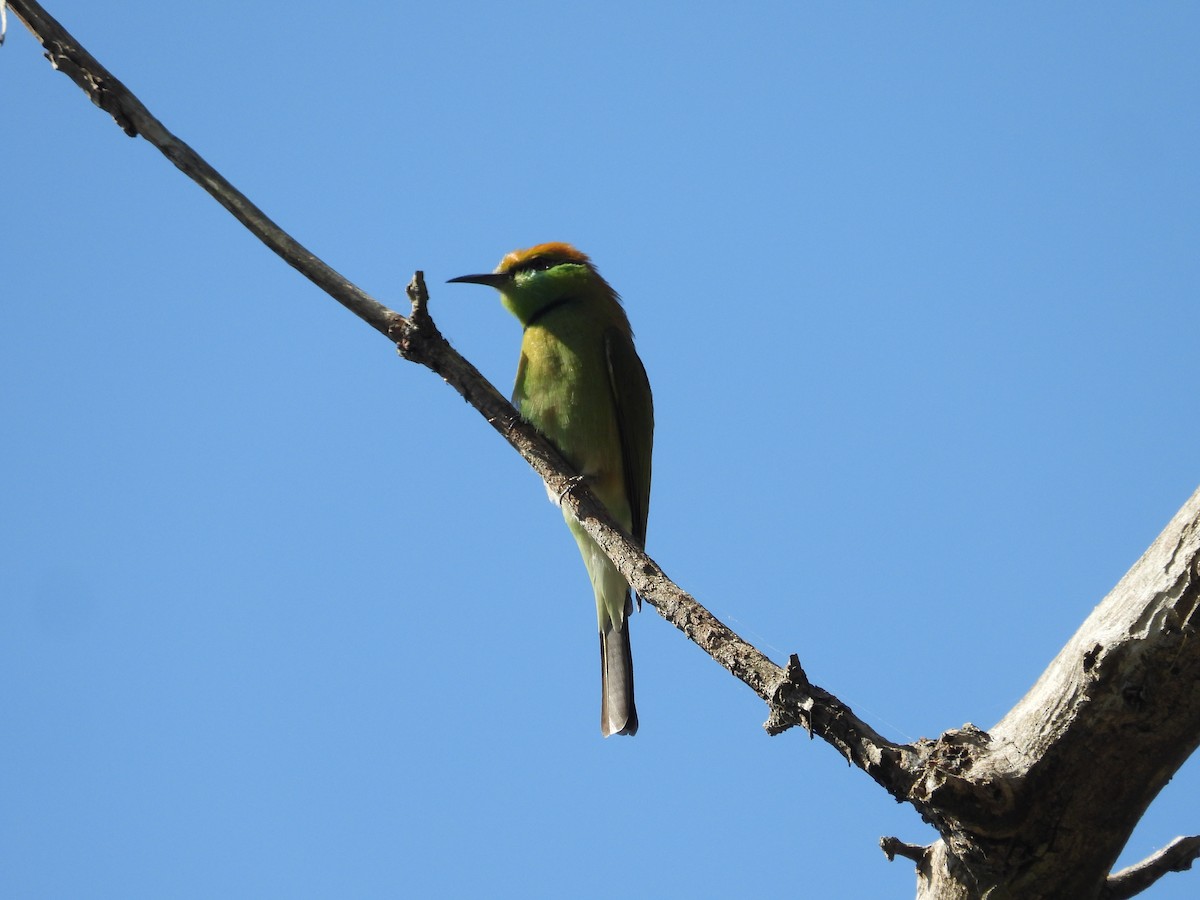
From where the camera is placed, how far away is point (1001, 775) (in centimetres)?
202

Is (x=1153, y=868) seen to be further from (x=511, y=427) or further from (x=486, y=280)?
(x=486, y=280)

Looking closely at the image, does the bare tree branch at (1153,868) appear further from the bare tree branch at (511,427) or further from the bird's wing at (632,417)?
the bird's wing at (632,417)

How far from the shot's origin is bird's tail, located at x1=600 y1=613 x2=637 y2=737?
3.99 meters

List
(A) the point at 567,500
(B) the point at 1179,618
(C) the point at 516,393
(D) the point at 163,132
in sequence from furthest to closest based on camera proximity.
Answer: (C) the point at 516,393
(A) the point at 567,500
(D) the point at 163,132
(B) the point at 1179,618

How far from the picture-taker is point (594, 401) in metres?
4.34

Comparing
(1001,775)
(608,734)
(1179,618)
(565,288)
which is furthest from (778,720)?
(565,288)

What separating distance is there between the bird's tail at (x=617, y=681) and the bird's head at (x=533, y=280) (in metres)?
1.40

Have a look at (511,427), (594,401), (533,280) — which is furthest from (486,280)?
(511,427)

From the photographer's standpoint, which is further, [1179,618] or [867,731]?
[867,731]

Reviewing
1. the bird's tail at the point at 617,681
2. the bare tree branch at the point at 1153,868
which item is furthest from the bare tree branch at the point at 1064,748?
the bird's tail at the point at 617,681

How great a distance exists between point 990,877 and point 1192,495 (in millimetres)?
807

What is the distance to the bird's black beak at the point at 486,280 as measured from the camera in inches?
183

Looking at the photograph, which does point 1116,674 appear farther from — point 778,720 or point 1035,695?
point 778,720

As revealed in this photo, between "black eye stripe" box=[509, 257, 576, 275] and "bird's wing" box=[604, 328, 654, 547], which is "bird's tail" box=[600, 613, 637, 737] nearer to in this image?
"bird's wing" box=[604, 328, 654, 547]
